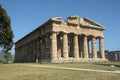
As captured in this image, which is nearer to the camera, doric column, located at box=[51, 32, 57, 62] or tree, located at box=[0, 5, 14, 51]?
tree, located at box=[0, 5, 14, 51]

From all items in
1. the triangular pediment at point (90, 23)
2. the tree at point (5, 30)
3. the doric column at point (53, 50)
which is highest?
the triangular pediment at point (90, 23)

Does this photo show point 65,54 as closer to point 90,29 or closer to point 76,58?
point 76,58

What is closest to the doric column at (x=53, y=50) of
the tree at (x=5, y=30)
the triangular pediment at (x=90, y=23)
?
the tree at (x=5, y=30)

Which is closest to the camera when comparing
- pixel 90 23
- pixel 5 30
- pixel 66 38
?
pixel 5 30

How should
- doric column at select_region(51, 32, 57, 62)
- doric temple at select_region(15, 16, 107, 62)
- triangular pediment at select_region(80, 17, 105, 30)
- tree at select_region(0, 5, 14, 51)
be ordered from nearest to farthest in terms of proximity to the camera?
tree at select_region(0, 5, 14, 51) → doric column at select_region(51, 32, 57, 62) → doric temple at select_region(15, 16, 107, 62) → triangular pediment at select_region(80, 17, 105, 30)

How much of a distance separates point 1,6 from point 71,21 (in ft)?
71.2

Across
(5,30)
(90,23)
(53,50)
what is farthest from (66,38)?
(5,30)

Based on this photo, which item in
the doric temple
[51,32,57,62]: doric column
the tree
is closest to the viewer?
the tree

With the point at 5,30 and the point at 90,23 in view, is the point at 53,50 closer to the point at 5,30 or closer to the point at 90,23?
the point at 5,30

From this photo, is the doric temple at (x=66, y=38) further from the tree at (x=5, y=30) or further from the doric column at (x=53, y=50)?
the tree at (x=5, y=30)

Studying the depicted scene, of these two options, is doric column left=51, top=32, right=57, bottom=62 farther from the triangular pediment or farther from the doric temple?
the triangular pediment

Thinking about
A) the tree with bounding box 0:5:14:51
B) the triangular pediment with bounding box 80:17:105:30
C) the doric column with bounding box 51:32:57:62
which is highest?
the triangular pediment with bounding box 80:17:105:30

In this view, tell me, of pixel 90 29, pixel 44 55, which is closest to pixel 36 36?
pixel 44 55

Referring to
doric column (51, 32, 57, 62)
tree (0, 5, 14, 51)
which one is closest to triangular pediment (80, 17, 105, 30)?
doric column (51, 32, 57, 62)
